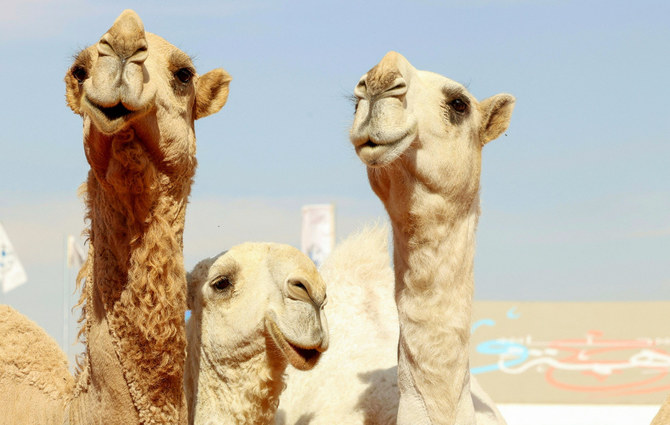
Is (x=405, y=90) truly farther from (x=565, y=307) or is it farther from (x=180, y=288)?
(x=565, y=307)

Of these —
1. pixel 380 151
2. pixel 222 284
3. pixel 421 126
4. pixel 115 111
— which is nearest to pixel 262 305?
pixel 222 284

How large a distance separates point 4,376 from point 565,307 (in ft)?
40.9

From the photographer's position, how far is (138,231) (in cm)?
388

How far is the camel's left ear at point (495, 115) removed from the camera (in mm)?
4914

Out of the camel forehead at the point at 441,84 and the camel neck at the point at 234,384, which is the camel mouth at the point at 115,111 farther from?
the camel forehead at the point at 441,84

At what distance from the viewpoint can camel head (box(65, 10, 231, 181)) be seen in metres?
3.52

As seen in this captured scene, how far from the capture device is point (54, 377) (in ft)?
16.8

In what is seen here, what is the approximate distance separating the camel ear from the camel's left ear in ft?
4.29

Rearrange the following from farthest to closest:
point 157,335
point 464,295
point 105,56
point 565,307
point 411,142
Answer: point 565,307, point 464,295, point 411,142, point 157,335, point 105,56

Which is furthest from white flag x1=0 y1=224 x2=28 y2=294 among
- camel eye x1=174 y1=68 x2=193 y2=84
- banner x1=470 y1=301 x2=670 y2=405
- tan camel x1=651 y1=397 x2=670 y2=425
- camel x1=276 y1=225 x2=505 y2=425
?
tan camel x1=651 y1=397 x2=670 y2=425

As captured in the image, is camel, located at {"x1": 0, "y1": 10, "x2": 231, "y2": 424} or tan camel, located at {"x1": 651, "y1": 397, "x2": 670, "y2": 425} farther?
tan camel, located at {"x1": 651, "y1": 397, "x2": 670, "y2": 425}

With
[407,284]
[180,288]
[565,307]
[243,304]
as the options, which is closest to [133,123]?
[180,288]

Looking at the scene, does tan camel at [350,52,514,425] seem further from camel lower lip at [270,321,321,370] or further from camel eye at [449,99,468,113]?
camel lower lip at [270,321,321,370]

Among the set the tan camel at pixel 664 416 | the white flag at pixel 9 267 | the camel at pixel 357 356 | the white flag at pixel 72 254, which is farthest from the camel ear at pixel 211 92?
the white flag at pixel 72 254
